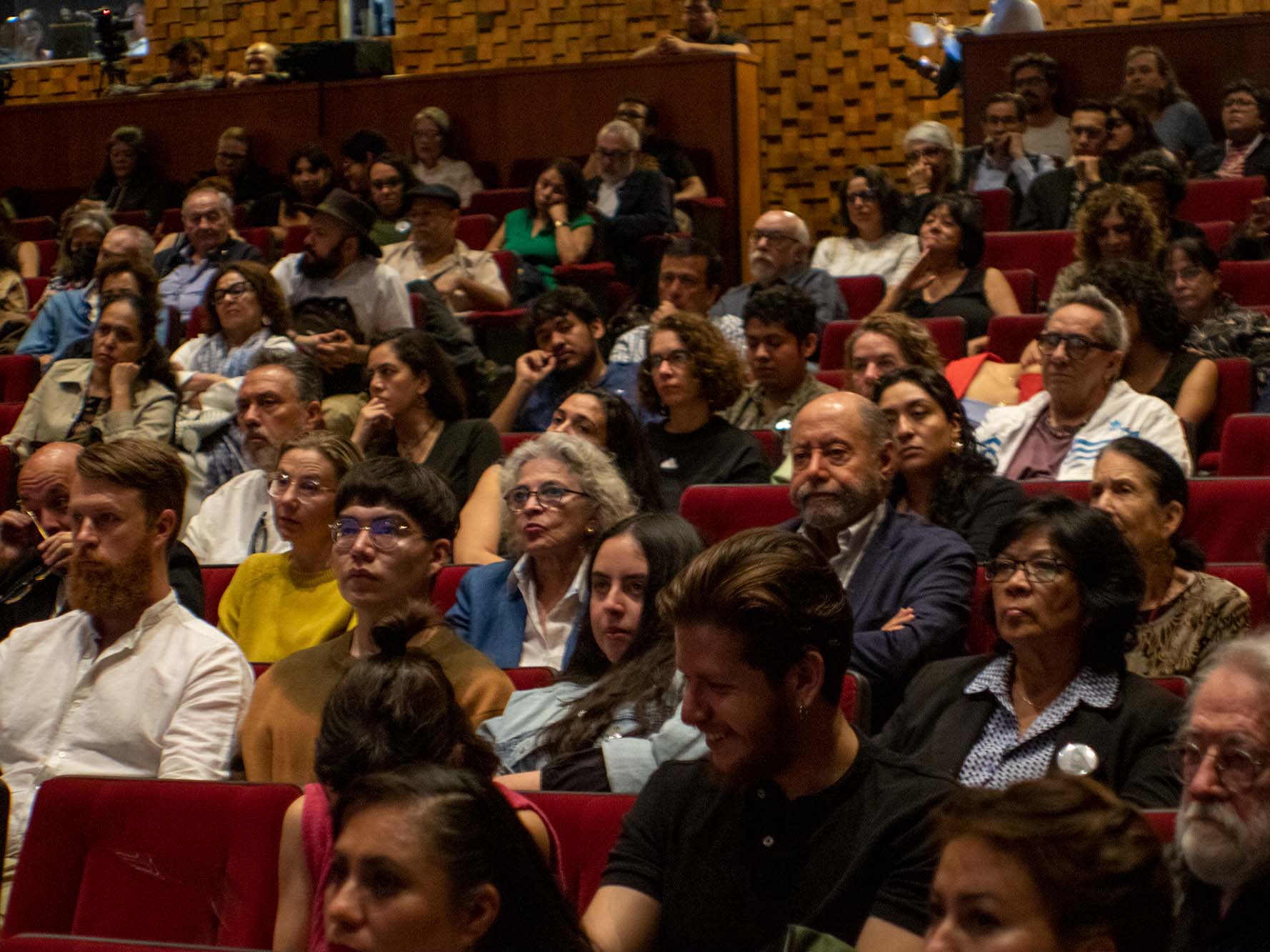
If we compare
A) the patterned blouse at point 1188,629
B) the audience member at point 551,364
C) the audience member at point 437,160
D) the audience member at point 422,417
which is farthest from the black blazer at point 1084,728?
the audience member at point 437,160

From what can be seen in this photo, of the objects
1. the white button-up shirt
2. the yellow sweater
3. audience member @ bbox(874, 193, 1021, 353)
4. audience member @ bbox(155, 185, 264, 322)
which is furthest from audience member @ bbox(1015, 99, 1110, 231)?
the white button-up shirt

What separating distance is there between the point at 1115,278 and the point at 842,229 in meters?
3.57

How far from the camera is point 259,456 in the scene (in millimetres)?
3121

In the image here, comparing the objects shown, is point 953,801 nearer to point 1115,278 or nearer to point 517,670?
point 517,670

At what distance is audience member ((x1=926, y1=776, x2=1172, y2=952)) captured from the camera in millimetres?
939

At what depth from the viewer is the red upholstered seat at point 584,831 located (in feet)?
4.98

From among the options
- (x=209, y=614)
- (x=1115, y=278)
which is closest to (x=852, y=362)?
(x=1115, y=278)

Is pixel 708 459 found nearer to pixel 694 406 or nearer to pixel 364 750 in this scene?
pixel 694 406

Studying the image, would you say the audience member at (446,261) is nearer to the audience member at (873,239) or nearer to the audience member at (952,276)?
the audience member at (873,239)

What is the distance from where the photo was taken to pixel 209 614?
2.57 metres

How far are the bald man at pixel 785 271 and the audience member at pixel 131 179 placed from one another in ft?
9.69

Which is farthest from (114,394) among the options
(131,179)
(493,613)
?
(131,179)

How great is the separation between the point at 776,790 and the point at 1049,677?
27.0 inches

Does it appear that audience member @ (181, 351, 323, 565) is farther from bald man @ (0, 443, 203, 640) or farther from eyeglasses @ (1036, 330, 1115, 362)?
eyeglasses @ (1036, 330, 1115, 362)
